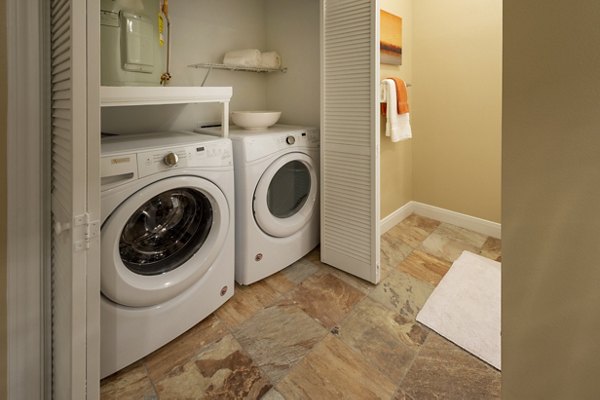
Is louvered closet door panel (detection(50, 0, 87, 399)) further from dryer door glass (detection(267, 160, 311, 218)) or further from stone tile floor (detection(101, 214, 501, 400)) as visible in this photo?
dryer door glass (detection(267, 160, 311, 218))

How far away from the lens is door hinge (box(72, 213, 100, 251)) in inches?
33.6

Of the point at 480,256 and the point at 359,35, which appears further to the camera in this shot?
the point at 480,256

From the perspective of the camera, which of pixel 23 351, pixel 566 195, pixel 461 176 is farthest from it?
pixel 461 176

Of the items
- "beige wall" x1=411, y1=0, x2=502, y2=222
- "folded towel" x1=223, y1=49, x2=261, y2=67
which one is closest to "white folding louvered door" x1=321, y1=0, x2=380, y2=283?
"folded towel" x1=223, y1=49, x2=261, y2=67

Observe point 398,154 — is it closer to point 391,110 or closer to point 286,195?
point 391,110

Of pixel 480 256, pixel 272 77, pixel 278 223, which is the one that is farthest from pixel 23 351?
pixel 480 256

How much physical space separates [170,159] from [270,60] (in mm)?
1370

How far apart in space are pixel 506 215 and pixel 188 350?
55.0 inches

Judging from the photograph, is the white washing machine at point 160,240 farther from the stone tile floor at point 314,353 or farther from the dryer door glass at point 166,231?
the stone tile floor at point 314,353

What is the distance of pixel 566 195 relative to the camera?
1.71ft

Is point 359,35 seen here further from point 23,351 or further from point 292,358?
point 23,351

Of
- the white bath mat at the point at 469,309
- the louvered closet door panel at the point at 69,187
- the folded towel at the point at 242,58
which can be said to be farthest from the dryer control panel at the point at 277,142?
the white bath mat at the point at 469,309

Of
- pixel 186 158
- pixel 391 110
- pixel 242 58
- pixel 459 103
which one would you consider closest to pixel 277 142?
pixel 186 158

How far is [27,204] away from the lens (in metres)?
0.99
